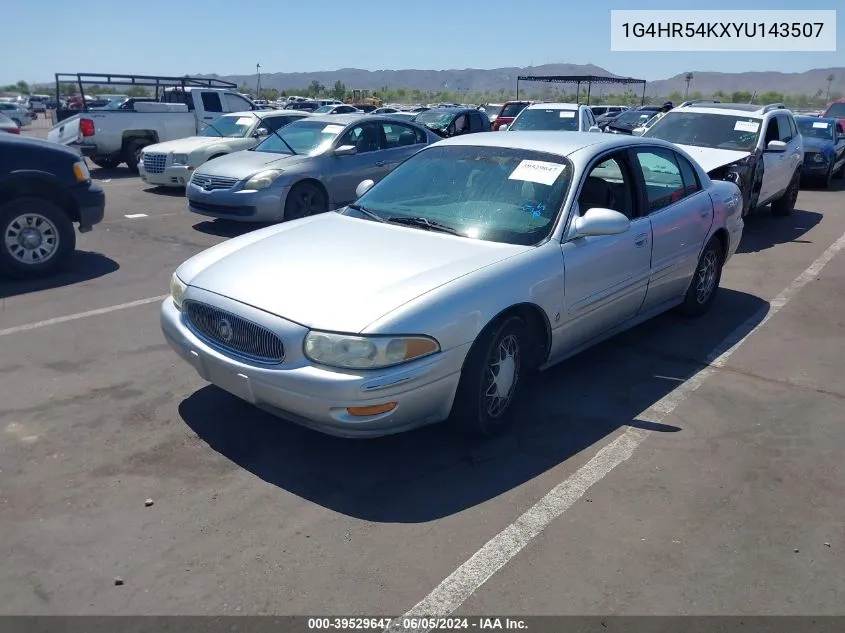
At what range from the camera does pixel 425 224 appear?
15.2 ft

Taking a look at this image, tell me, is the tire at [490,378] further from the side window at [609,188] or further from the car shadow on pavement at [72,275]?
the car shadow on pavement at [72,275]

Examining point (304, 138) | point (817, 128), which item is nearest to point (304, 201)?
point (304, 138)

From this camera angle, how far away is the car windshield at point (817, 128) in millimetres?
16234

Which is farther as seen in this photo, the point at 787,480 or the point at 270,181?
the point at 270,181

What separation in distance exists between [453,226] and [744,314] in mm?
3531

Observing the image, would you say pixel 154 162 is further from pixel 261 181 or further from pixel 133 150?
pixel 261 181

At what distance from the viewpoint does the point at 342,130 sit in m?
10.3

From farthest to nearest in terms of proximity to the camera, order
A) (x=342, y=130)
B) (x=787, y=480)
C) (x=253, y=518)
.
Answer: (x=342, y=130) < (x=787, y=480) < (x=253, y=518)

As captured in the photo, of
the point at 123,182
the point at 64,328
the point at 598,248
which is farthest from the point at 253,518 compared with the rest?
the point at 123,182

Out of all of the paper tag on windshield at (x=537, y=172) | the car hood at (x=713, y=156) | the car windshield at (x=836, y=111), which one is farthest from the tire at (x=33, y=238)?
the car windshield at (x=836, y=111)

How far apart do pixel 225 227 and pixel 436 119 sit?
7831 mm

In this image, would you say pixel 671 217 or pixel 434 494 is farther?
pixel 671 217

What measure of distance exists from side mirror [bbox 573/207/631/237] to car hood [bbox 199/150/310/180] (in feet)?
20.0

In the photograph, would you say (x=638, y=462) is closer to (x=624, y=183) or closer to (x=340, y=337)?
(x=340, y=337)
